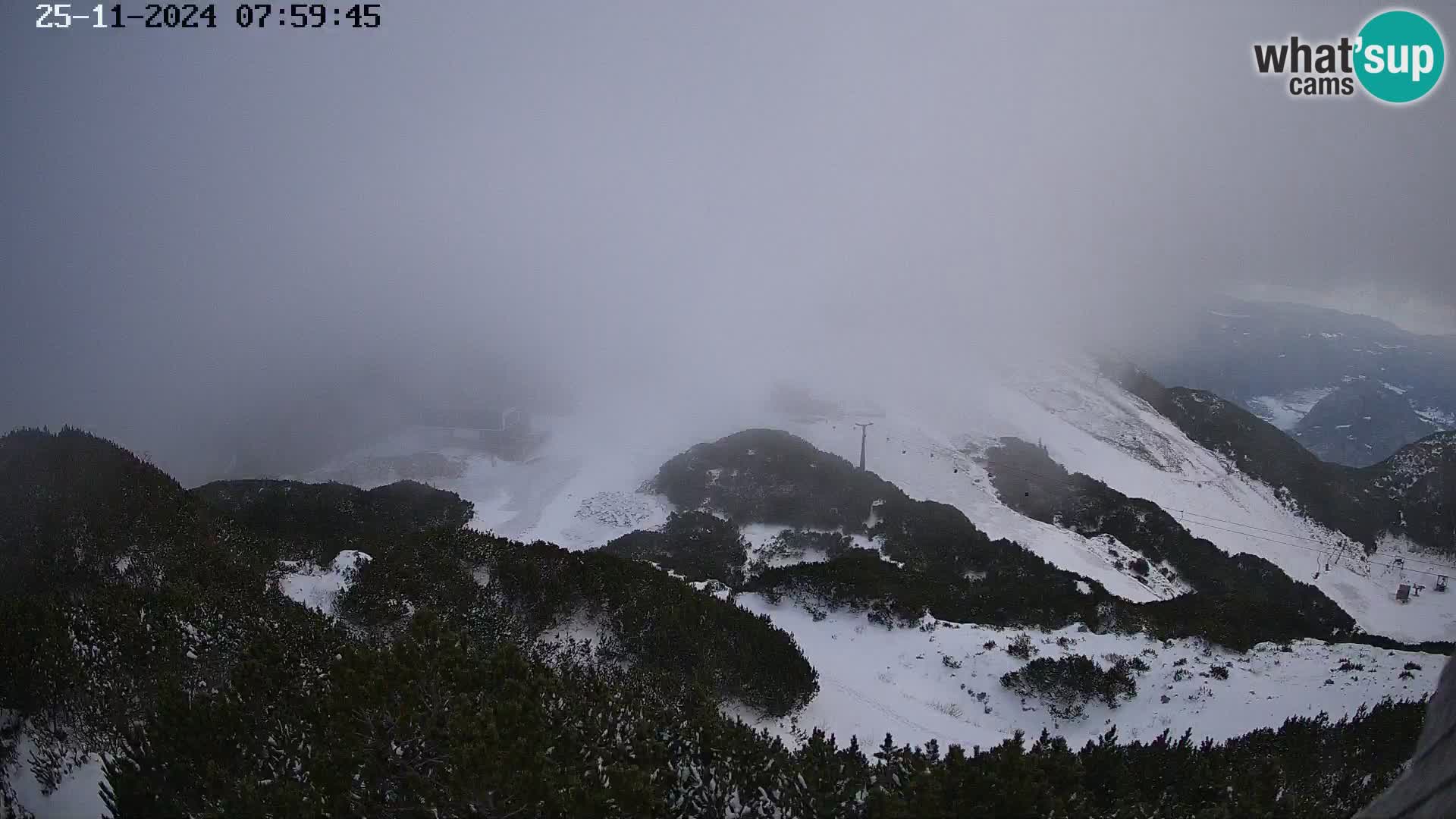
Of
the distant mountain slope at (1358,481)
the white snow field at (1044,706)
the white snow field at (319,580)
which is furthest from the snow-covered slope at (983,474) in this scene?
the white snow field at (1044,706)

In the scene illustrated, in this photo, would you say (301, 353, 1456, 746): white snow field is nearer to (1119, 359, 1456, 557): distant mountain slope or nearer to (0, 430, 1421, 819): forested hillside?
(0, 430, 1421, 819): forested hillside

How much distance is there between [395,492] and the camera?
2739cm

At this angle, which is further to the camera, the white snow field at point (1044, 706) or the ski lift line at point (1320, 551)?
the ski lift line at point (1320, 551)

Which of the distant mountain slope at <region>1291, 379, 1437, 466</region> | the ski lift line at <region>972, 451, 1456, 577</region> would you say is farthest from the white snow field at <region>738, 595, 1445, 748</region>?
the distant mountain slope at <region>1291, 379, 1437, 466</region>

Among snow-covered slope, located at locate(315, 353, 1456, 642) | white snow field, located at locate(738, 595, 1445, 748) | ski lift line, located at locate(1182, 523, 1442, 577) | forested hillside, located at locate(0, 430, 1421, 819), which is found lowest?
ski lift line, located at locate(1182, 523, 1442, 577)

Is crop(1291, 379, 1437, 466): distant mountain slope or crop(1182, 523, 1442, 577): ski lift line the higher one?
crop(1182, 523, 1442, 577): ski lift line

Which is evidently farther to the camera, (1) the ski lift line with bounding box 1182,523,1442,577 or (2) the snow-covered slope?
(1) the ski lift line with bounding box 1182,523,1442,577

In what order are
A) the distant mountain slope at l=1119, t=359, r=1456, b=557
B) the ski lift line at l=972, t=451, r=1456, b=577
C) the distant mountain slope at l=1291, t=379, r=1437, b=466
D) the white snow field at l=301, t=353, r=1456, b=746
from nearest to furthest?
the white snow field at l=301, t=353, r=1456, b=746, the ski lift line at l=972, t=451, r=1456, b=577, the distant mountain slope at l=1119, t=359, r=1456, b=557, the distant mountain slope at l=1291, t=379, r=1437, b=466

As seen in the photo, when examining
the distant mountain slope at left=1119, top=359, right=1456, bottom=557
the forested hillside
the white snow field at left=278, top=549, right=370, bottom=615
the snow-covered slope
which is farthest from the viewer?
the distant mountain slope at left=1119, top=359, right=1456, bottom=557

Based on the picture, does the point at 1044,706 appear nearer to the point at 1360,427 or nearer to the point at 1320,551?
the point at 1320,551

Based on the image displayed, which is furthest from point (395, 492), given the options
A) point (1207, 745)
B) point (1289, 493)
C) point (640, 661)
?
point (1289, 493)

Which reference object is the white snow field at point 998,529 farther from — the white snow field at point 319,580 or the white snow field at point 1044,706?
the white snow field at point 319,580

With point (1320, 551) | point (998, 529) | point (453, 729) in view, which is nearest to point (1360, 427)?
point (1320, 551)

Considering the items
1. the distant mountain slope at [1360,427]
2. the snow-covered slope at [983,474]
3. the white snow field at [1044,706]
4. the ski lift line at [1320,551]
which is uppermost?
the white snow field at [1044,706]
